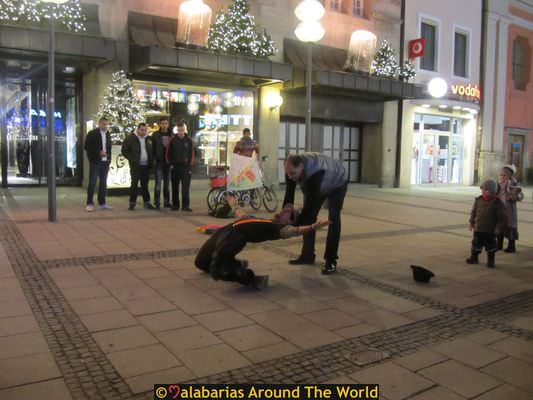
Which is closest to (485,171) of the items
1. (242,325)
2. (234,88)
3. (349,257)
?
(234,88)

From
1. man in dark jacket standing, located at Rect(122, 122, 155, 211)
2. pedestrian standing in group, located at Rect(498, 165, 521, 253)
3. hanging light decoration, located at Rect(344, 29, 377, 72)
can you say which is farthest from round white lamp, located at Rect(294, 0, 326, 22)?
hanging light decoration, located at Rect(344, 29, 377, 72)

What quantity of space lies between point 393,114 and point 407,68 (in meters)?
1.76

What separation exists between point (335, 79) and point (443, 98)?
250 inches

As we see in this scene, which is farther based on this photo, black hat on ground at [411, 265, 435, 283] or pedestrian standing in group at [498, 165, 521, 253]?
pedestrian standing in group at [498, 165, 521, 253]

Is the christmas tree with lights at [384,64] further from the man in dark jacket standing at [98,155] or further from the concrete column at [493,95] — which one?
the man in dark jacket standing at [98,155]

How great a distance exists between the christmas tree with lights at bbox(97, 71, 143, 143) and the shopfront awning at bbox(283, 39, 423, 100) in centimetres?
539

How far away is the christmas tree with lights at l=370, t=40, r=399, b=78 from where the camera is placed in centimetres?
1783

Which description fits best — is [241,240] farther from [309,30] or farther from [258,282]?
[309,30]

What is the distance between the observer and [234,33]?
1437 centimetres

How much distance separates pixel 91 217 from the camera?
31.8 feet

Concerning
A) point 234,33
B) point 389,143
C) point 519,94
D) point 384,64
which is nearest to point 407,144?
point 389,143

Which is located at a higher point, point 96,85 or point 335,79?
point 335,79

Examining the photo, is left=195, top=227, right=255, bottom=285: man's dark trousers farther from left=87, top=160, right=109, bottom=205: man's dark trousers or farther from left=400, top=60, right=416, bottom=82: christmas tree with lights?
left=400, top=60, right=416, bottom=82: christmas tree with lights

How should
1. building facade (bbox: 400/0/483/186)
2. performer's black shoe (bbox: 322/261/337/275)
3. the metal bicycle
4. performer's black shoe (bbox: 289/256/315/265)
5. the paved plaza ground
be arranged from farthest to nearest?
building facade (bbox: 400/0/483/186), the metal bicycle, performer's black shoe (bbox: 289/256/315/265), performer's black shoe (bbox: 322/261/337/275), the paved plaza ground
